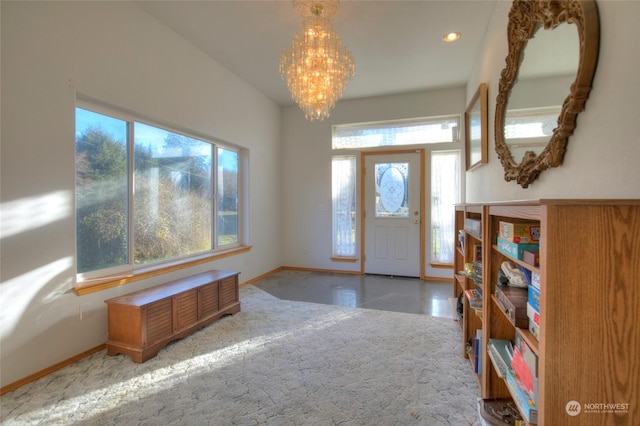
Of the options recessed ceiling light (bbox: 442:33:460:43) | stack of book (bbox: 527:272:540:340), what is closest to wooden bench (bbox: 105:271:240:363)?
stack of book (bbox: 527:272:540:340)

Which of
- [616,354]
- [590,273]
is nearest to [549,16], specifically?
[590,273]

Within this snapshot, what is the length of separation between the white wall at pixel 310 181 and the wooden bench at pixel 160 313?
2384 millimetres

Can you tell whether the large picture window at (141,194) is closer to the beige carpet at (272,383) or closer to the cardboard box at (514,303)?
the beige carpet at (272,383)

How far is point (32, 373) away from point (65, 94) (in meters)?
2.00

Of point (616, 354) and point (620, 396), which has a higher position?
point (616, 354)

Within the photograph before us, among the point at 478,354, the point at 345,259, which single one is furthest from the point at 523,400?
the point at 345,259

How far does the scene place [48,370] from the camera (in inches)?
79.4

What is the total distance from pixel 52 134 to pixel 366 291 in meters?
3.65

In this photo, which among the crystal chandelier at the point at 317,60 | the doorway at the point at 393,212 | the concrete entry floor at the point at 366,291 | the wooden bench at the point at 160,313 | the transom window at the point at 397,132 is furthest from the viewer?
the doorway at the point at 393,212

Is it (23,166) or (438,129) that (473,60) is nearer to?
(438,129)

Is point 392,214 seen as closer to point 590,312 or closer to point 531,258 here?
point 531,258

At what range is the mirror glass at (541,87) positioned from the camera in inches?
51.4

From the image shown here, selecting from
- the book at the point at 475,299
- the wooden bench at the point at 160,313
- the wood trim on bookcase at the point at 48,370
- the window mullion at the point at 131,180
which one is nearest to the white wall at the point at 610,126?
the book at the point at 475,299

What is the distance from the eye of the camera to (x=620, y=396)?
784mm
